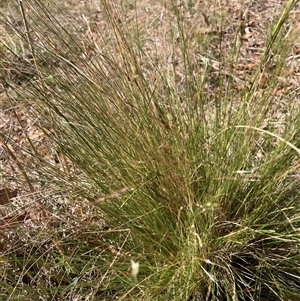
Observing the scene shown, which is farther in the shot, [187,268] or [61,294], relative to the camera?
[61,294]

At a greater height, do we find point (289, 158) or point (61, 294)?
point (289, 158)

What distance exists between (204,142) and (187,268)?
30cm

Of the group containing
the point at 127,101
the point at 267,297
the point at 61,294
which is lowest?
the point at 267,297

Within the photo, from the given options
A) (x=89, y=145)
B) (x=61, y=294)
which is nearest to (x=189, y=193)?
(x=89, y=145)

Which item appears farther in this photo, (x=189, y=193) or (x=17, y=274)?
(x=17, y=274)

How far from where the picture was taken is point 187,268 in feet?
4.03

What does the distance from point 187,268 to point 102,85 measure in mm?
466

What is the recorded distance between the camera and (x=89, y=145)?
1.28 metres

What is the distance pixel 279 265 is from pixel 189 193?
12.9 inches

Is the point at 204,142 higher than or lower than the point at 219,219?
higher

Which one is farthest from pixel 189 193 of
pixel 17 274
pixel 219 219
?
pixel 17 274

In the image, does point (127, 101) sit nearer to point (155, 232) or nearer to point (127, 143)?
point (127, 143)

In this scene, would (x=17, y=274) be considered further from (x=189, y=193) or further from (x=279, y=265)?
(x=279, y=265)

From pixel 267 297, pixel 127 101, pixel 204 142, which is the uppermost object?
pixel 127 101
